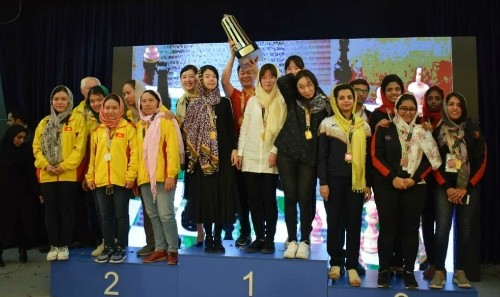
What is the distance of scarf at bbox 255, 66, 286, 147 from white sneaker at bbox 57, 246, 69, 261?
165 centimetres

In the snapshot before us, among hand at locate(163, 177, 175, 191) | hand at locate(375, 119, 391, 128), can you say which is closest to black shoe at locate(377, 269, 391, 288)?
hand at locate(375, 119, 391, 128)

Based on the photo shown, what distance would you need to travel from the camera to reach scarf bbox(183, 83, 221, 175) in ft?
10.4

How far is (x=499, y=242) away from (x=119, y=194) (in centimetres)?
371

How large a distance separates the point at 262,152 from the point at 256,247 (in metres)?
0.65

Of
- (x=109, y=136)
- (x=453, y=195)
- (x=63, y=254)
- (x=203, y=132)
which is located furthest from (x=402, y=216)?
(x=63, y=254)

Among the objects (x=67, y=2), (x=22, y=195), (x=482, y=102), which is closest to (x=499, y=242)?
(x=482, y=102)

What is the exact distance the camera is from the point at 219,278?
3.08m

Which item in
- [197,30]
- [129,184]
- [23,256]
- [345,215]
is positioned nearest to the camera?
[345,215]

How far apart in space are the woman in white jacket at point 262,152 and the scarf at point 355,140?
1.26 ft

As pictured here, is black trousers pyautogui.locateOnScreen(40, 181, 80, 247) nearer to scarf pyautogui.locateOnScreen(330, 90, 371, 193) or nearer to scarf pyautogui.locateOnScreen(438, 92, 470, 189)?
scarf pyautogui.locateOnScreen(330, 90, 371, 193)

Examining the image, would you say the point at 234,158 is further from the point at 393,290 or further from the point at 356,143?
the point at 393,290

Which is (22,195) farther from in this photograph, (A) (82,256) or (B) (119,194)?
(B) (119,194)

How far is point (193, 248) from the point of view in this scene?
131 inches

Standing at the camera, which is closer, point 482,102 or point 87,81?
point 87,81
